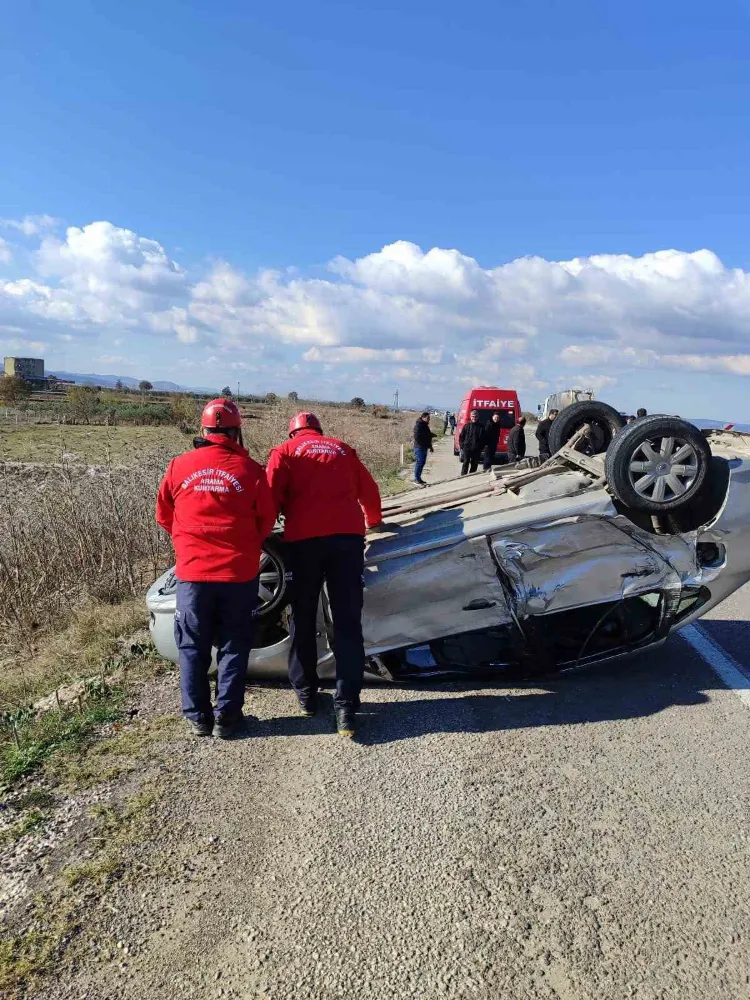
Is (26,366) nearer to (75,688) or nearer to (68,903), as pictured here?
(75,688)

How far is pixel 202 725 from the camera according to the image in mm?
3863

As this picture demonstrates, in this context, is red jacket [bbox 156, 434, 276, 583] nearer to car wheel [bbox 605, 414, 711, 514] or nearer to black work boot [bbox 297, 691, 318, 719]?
black work boot [bbox 297, 691, 318, 719]

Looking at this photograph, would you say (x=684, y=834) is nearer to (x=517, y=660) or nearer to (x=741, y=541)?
(x=517, y=660)

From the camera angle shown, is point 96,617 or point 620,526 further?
point 96,617

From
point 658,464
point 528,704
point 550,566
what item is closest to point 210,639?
point 528,704

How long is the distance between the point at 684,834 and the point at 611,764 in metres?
0.60

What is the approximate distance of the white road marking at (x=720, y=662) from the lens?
454cm

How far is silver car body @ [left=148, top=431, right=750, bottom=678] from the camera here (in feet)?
14.1

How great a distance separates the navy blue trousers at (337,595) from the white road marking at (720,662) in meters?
2.45

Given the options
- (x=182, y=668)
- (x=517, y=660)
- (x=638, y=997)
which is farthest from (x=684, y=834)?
(x=182, y=668)

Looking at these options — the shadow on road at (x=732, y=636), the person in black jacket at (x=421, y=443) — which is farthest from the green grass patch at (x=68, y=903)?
the person in black jacket at (x=421, y=443)

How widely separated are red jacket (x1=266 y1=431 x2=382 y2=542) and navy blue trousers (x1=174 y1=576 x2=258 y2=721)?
455 mm

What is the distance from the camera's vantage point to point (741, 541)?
454 centimetres

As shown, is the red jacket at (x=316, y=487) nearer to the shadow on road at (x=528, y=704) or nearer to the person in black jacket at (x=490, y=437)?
the shadow on road at (x=528, y=704)
